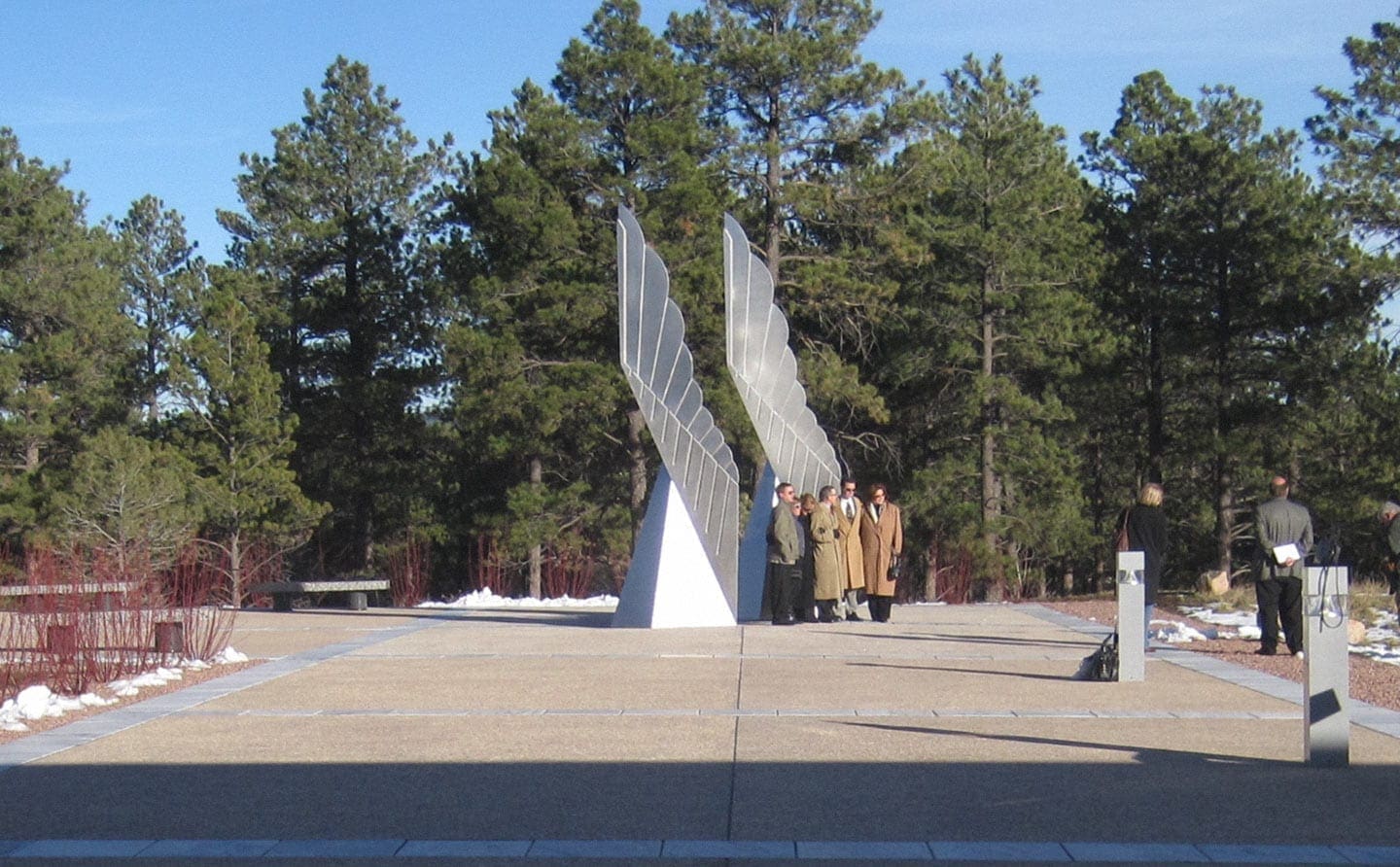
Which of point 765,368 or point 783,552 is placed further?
point 765,368

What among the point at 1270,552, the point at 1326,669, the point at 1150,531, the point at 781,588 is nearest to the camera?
the point at 1326,669

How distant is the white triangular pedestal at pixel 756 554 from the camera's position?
19469mm

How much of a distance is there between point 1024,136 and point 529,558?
46.5ft

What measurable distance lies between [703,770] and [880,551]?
10.6m

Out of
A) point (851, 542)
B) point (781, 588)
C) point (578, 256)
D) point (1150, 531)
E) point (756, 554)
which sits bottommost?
point (781, 588)

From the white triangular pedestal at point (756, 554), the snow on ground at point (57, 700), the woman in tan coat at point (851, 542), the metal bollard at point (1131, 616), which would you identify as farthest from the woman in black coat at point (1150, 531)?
the snow on ground at point (57, 700)

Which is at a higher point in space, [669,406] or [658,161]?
[658,161]

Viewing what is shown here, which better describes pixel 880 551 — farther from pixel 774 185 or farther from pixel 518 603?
pixel 774 185

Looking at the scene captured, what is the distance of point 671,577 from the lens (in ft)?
56.8

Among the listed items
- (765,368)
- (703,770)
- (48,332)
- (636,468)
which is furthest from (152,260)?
(703,770)

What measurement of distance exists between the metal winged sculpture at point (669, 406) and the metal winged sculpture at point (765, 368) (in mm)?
1580

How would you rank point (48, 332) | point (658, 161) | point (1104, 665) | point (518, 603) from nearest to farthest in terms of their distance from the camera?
point (1104, 665) < point (518, 603) < point (658, 161) < point (48, 332)

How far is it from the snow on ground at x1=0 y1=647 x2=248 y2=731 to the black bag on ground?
6603 mm

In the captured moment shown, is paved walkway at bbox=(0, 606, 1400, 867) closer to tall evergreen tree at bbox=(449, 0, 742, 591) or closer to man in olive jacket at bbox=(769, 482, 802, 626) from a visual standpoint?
man in olive jacket at bbox=(769, 482, 802, 626)
